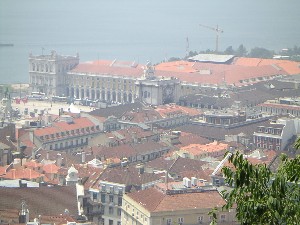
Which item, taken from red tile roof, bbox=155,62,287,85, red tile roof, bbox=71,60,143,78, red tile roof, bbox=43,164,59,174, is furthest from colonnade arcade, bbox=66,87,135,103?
red tile roof, bbox=43,164,59,174

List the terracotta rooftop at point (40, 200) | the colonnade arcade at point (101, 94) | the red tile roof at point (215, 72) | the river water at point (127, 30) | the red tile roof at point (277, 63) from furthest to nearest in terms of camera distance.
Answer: the river water at point (127, 30)
the red tile roof at point (277, 63)
the red tile roof at point (215, 72)
the colonnade arcade at point (101, 94)
the terracotta rooftop at point (40, 200)

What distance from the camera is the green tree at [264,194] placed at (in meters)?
6.83

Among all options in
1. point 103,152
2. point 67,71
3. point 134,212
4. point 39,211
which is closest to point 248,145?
point 103,152

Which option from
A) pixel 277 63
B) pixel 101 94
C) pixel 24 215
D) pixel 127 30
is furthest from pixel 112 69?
pixel 127 30

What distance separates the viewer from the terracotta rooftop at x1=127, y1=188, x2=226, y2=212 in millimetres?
17406

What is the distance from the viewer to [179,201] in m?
17.5

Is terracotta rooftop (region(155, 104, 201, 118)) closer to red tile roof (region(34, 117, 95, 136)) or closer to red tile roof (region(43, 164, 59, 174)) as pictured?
red tile roof (region(34, 117, 95, 136))

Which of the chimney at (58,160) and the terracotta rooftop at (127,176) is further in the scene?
the chimney at (58,160)

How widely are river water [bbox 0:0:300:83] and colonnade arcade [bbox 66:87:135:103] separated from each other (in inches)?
387

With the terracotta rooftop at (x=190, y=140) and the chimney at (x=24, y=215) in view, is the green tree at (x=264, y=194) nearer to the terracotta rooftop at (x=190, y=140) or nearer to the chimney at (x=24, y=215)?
the chimney at (x=24, y=215)

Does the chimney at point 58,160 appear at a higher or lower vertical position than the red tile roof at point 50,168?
lower

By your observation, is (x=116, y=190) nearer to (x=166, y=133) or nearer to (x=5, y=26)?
(x=166, y=133)

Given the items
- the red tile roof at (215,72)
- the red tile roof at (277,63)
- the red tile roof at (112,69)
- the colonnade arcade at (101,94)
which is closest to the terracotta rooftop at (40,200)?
the colonnade arcade at (101,94)

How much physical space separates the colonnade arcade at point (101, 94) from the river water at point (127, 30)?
9.82 meters
